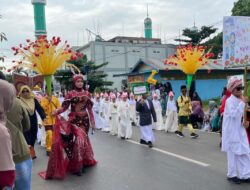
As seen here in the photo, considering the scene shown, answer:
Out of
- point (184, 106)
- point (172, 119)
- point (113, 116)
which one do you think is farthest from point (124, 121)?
point (172, 119)

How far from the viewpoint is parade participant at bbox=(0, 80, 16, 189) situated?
7.42ft

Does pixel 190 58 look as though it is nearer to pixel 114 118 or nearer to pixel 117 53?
pixel 114 118

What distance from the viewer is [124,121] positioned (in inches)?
443

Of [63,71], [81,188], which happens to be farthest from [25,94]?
[63,71]

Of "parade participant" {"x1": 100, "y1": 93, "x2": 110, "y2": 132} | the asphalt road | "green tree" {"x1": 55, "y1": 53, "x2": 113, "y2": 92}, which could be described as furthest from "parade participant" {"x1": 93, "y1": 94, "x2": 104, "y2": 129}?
"green tree" {"x1": 55, "y1": 53, "x2": 113, "y2": 92}

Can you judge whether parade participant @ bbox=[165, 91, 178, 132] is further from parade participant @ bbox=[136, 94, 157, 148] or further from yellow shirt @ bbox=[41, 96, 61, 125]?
yellow shirt @ bbox=[41, 96, 61, 125]

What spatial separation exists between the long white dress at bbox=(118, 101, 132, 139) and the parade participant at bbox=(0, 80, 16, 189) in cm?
883

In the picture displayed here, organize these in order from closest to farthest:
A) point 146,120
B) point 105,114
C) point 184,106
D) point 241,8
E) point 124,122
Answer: point 146,120 < point 184,106 < point 124,122 < point 105,114 < point 241,8

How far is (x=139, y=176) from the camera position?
627cm

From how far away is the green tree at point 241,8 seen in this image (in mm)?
29391

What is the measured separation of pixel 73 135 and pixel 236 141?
3.19m

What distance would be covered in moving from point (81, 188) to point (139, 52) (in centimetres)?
4099

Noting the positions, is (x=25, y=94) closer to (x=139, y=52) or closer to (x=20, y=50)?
(x=20, y=50)

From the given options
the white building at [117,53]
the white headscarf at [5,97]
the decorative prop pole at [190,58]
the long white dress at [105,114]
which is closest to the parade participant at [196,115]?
the decorative prop pole at [190,58]
